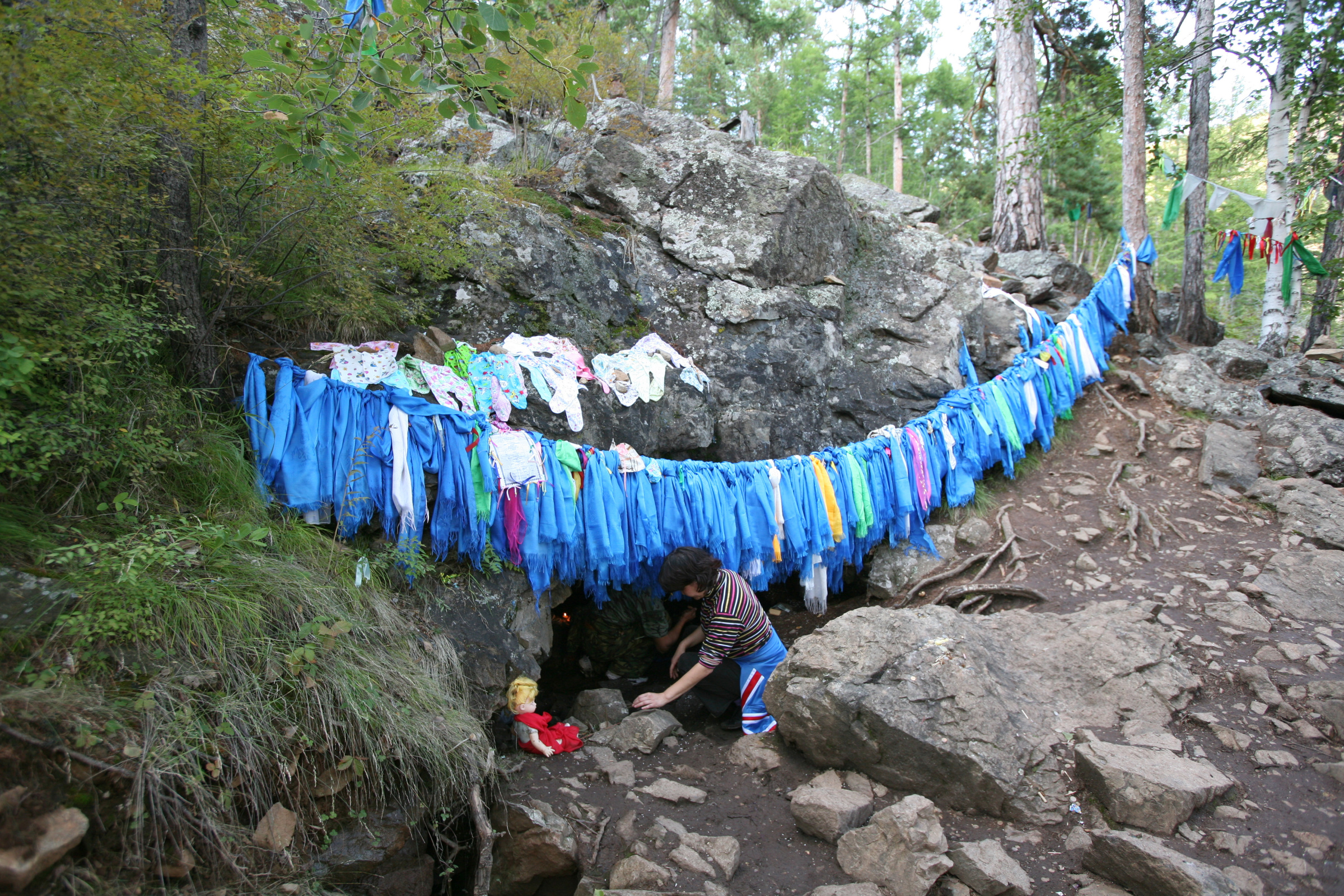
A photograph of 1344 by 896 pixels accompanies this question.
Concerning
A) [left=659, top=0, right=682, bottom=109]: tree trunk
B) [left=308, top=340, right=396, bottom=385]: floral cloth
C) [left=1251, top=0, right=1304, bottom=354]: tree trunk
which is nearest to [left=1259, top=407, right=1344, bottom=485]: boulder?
[left=1251, top=0, right=1304, bottom=354]: tree trunk

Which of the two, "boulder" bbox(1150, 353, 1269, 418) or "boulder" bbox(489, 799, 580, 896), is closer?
"boulder" bbox(489, 799, 580, 896)

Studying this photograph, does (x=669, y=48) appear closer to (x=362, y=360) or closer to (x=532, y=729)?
(x=362, y=360)

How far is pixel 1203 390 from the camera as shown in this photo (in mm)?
7227

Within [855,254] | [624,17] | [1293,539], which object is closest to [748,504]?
[855,254]

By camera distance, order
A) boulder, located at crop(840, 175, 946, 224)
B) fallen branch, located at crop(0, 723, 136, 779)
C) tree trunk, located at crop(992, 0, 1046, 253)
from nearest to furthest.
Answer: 1. fallen branch, located at crop(0, 723, 136, 779)
2. tree trunk, located at crop(992, 0, 1046, 253)
3. boulder, located at crop(840, 175, 946, 224)

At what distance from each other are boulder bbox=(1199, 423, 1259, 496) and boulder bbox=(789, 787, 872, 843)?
4.99m

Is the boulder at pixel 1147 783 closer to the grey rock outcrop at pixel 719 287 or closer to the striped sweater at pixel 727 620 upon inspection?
the striped sweater at pixel 727 620

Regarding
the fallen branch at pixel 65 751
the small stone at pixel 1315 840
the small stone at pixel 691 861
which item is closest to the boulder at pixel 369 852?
the fallen branch at pixel 65 751

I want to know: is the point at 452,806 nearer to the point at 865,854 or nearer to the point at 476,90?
the point at 865,854

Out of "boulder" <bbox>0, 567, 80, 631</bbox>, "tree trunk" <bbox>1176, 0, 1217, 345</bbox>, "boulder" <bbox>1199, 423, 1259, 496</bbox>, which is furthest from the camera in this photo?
"tree trunk" <bbox>1176, 0, 1217, 345</bbox>

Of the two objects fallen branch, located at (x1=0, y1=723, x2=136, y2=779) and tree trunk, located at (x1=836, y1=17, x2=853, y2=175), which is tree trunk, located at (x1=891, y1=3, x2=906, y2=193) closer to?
tree trunk, located at (x1=836, y1=17, x2=853, y2=175)

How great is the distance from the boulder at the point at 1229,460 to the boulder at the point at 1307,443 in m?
0.16

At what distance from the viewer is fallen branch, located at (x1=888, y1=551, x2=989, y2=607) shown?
5453mm

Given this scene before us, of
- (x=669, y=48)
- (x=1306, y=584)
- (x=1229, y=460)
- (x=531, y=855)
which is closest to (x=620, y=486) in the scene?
(x=531, y=855)
